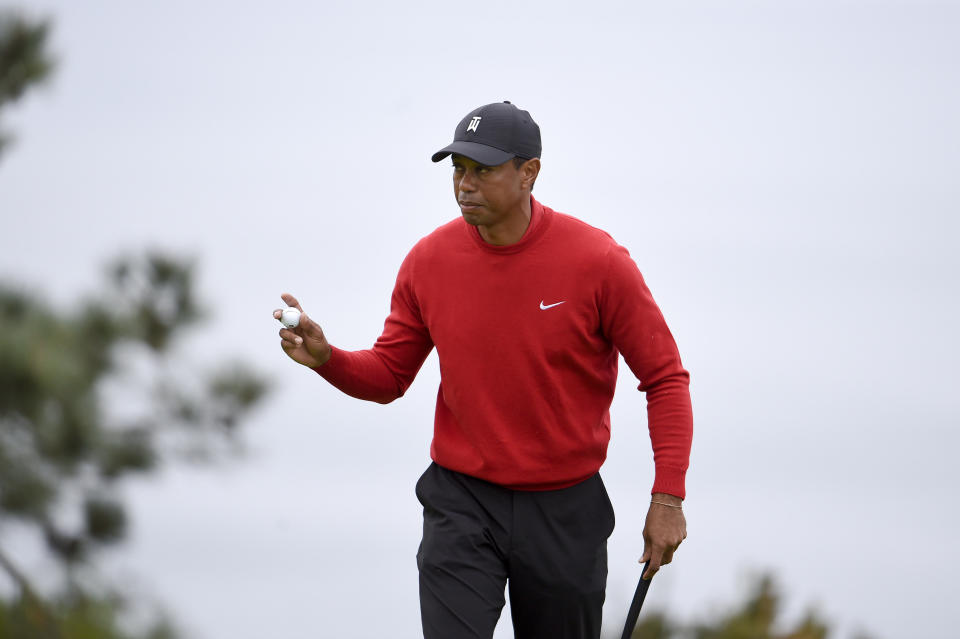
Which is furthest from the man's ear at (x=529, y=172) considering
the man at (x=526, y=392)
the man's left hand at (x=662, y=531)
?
Answer: the man's left hand at (x=662, y=531)

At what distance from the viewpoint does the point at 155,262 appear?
211 inches

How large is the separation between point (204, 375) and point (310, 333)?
1498 millimetres

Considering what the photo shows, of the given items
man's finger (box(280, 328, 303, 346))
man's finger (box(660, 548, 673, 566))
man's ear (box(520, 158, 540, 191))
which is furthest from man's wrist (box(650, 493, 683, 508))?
man's finger (box(280, 328, 303, 346))

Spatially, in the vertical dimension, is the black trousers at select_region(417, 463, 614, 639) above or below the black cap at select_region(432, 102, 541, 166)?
below

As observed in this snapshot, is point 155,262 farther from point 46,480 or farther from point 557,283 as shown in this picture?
point 557,283

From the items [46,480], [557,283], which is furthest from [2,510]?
[557,283]

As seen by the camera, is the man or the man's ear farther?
the man's ear

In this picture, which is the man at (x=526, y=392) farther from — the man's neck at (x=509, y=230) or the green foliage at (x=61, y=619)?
the green foliage at (x=61, y=619)

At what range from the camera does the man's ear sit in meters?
4.24

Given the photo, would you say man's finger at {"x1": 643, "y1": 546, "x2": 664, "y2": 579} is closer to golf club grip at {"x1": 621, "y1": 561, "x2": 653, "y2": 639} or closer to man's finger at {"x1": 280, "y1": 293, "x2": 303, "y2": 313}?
golf club grip at {"x1": 621, "y1": 561, "x2": 653, "y2": 639}

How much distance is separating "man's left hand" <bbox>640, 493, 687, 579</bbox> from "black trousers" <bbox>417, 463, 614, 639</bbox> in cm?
22

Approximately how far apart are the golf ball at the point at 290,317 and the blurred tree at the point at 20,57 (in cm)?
179

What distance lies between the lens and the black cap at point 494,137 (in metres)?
4.11

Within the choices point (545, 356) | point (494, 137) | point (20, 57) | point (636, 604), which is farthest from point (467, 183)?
point (20, 57)
